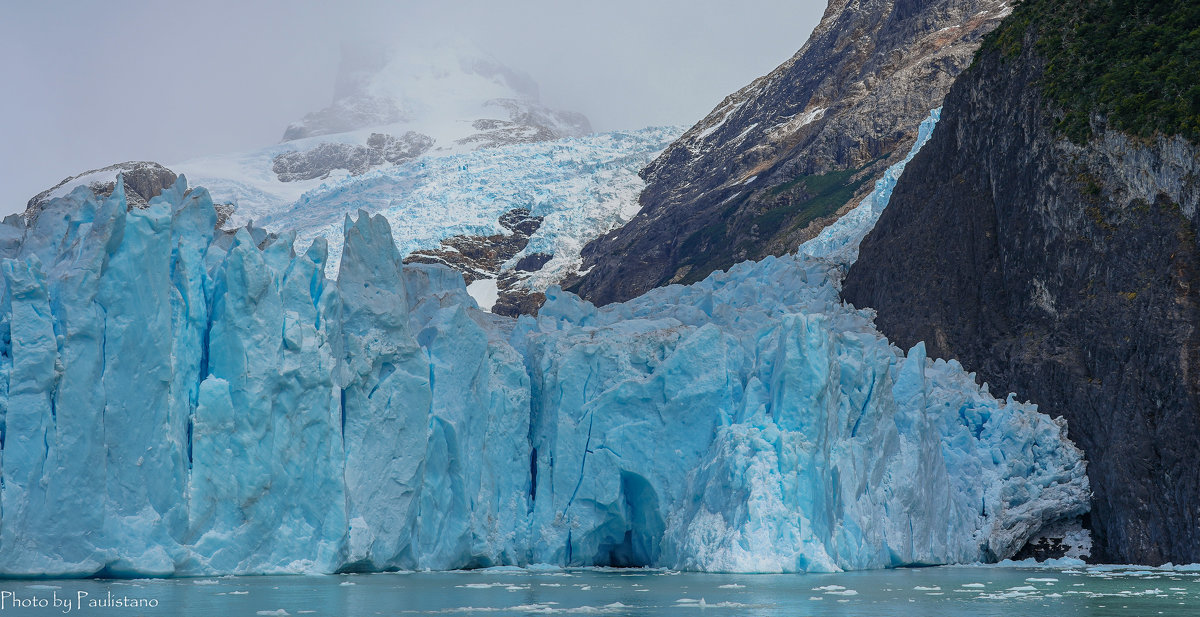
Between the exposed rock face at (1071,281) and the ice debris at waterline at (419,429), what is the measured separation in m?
1.85

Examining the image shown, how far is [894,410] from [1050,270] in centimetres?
795

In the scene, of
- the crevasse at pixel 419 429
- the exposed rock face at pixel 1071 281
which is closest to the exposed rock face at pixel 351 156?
the exposed rock face at pixel 1071 281

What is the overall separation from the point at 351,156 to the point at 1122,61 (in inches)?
5697

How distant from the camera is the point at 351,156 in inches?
6521

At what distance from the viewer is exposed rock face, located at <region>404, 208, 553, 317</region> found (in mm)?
99812

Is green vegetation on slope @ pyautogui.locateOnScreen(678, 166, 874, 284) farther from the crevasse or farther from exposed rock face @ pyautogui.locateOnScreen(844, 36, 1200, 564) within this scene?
the crevasse

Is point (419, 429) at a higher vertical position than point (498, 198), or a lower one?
lower

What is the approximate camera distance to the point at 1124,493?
28.3m

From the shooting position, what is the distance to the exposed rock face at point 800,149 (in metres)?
78.7

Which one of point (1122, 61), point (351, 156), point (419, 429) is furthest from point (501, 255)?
point (419, 429)

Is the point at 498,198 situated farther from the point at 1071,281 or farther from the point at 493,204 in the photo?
the point at 1071,281

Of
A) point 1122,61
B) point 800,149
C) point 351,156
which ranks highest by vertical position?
point 351,156

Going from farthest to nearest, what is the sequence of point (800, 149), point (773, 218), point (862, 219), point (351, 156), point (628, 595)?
point (351, 156), point (800, 149), point (773, 218), point (862, 219), point (628, 595)

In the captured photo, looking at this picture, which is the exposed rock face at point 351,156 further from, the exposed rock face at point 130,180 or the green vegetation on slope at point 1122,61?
the green vegetation on slope at point 1122,61
